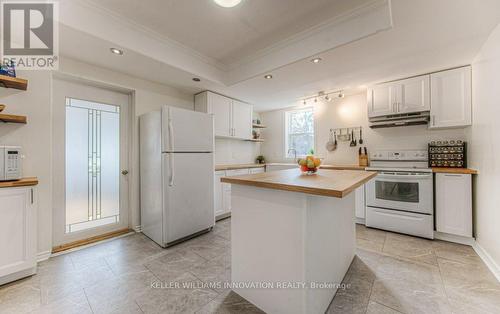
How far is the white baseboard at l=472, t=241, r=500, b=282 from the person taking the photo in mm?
1903

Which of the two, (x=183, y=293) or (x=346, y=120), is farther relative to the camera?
(x=346, y=120)

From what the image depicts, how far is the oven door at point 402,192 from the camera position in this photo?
9.15ft

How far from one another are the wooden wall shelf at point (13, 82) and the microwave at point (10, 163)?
0.66m

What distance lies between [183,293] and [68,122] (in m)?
2.59

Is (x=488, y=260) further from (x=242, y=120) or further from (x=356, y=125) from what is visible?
(x=242, y=120)

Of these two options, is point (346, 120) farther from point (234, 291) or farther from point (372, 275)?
point (234, 291)

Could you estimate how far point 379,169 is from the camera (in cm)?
314

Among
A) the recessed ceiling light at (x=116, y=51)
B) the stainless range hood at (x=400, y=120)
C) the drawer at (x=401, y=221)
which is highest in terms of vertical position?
the recessed ceiling light at (x=116, y=51)

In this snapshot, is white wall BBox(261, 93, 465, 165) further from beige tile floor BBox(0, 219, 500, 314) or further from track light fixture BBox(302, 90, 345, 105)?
beige tile floor BBox(0, 219, 500, 314)

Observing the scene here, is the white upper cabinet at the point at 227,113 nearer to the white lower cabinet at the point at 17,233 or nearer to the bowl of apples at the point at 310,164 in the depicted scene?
the bowl of apples at the point at 310,164

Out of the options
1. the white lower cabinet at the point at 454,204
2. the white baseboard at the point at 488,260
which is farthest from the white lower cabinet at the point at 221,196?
the white baseboard at the point at 488,260

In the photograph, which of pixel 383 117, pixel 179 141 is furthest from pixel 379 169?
pixel 179 141

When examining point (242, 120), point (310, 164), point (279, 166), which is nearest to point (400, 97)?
point (310, 164)

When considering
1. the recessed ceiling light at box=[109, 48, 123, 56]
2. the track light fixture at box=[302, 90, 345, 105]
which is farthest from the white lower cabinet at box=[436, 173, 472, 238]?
the recessed ceiling light at box=[109, 48, 123, 56]
